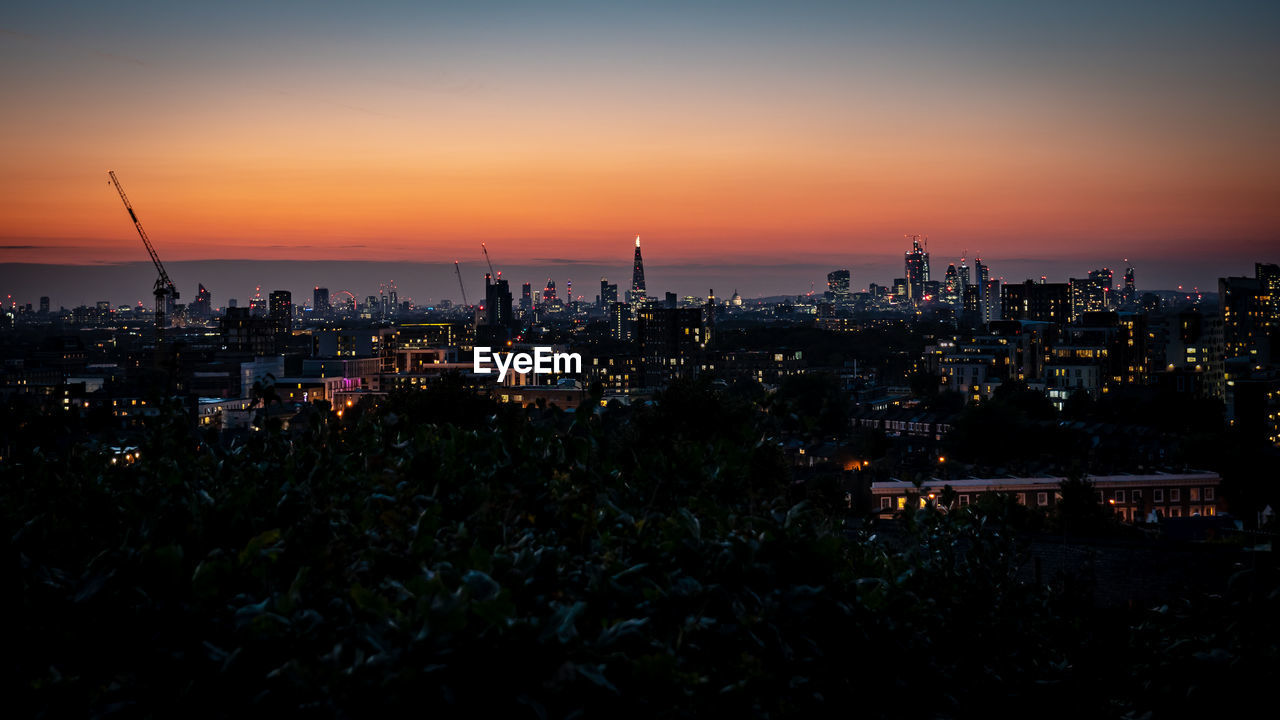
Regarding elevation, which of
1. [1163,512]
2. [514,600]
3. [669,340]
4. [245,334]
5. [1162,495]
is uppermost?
[514,600]

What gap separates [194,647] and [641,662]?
1384 millimetres

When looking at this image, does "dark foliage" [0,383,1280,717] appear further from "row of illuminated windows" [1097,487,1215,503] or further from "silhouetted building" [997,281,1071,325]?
"silhouetted building" [997,281,1071,325]

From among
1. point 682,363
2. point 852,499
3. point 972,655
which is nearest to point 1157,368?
point 682,363

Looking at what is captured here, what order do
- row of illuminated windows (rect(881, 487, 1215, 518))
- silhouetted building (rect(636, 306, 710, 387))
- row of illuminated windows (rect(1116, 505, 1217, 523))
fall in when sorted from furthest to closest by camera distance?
silhouetted building (rect(636, 306, 710, 387)) < row of illuminated windows (rect(1116, 505, 1217, 523)) < row of illuminated windows (rect(881, 487, 1215, 518))

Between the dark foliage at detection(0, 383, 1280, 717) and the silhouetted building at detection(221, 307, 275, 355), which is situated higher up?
the dark foliage at detection(0, 383, 1280, 717)

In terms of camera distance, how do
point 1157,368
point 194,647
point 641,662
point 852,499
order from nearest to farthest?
point 641,662 → point 194,647 → point 852,499 → point 1157,368

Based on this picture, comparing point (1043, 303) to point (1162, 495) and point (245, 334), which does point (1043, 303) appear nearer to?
point (245, 334)

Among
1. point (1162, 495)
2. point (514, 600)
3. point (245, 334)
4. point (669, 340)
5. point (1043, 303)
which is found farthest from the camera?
point (1043, 303)

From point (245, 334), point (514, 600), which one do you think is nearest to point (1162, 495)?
point (514, 600)

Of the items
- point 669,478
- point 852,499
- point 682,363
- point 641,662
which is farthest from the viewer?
point 682,363

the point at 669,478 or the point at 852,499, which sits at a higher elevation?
the point at 669,478

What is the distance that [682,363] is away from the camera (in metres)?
122

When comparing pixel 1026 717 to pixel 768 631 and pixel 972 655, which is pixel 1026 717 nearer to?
pixel 972 655

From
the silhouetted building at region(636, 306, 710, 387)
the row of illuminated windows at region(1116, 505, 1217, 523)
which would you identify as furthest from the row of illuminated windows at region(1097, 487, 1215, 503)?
the silhouetted building at region(636, 306, 710, 387)
